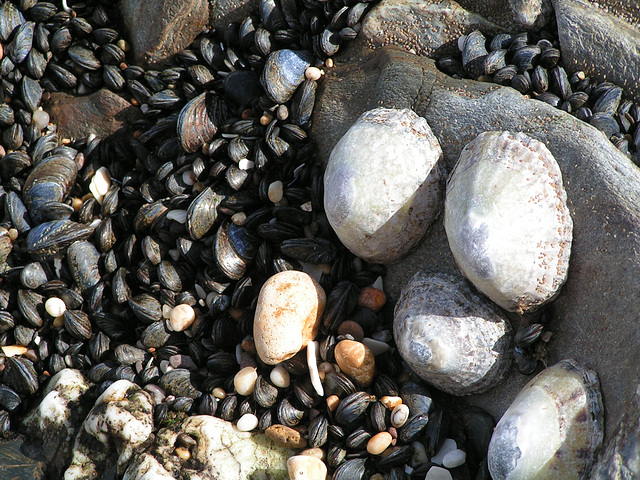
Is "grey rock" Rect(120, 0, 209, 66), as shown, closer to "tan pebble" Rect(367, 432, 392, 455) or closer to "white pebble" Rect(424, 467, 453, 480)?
"tan pebble" Rect(367, 432, 392, 455)

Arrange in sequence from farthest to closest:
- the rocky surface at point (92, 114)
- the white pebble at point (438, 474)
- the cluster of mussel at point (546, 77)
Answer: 1. the rocky surface at point (92, 114)
2. the cluster of mussel at point (546, 77)
3. the white pebble at point (438, 474)

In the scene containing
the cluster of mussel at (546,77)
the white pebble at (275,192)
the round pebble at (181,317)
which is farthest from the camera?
the white pebble at (275,192)

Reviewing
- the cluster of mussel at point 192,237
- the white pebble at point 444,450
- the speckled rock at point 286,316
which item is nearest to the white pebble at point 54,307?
the cluster of mussel at point 192,237

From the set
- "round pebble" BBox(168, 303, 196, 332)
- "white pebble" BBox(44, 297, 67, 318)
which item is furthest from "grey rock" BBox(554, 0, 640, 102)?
"white pebble" BBox(44, 297, 67, 318)

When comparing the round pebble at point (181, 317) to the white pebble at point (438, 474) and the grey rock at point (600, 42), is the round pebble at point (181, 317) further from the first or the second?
the grey rock at point (600, 42)

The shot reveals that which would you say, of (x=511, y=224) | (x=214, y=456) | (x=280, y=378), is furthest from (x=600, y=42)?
(x=214, y=456)

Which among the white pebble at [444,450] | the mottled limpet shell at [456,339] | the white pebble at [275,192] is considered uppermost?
the white pebble at [275,192]
